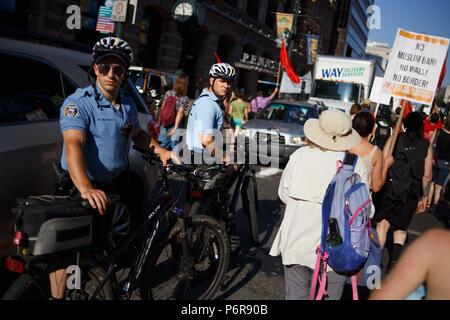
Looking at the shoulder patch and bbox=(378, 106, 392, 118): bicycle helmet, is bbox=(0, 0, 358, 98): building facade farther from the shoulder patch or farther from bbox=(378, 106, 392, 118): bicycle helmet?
bbox=(378, 106, 392, 118): bicycle helmet

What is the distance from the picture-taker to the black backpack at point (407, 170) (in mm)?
4445

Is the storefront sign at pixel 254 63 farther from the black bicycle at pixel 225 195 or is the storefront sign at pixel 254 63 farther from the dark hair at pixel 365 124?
the dark hair at pixel 365 124

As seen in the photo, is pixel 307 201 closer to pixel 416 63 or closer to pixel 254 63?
pixel 416 63

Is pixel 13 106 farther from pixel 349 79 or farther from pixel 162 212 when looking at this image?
pixel 349 79

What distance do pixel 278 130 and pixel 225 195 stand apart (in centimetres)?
652

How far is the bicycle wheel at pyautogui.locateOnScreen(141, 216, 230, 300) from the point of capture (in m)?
2.95

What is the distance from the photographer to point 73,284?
224 centimetres

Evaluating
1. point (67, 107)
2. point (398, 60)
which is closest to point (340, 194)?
point (67, 107)

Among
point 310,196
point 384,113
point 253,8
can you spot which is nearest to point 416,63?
point 310,196

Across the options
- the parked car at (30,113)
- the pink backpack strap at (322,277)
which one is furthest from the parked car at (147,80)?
the pink backpack strap at (322,277)

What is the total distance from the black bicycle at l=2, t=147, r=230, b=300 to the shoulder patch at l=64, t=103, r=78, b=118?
0.59 meters

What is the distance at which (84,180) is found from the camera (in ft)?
7.58

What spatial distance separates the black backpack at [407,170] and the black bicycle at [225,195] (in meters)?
1.61
